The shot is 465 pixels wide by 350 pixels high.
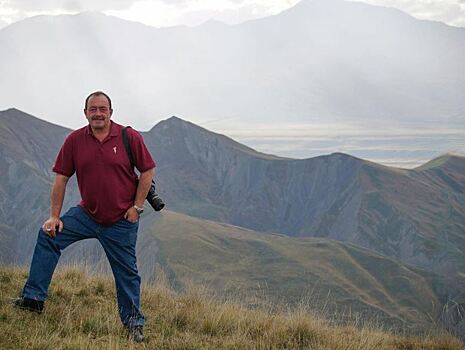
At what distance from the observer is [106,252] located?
5809mm

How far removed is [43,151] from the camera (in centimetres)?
18475

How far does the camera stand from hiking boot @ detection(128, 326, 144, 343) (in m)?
5.54

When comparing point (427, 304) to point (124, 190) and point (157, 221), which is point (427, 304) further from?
point (124, 190)

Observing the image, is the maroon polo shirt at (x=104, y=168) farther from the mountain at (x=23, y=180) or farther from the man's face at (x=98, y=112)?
the mountain at (x=23, y=180)

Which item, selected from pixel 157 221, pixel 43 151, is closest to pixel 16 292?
pixel 157 221

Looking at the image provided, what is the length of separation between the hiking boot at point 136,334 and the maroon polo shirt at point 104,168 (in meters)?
1.03

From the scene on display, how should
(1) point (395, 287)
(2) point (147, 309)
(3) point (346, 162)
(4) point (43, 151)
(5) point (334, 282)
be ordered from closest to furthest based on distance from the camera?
1. (2) point (147, 309)
2. (5) point (334, 282)
3. (1) point (395, 287)
4. (4) point (43, 151)
5. (3) point (346, 162)

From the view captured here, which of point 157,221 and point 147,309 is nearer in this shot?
point 147,309

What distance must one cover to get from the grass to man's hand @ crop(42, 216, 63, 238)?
80 cm

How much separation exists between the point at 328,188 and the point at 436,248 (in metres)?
53.9

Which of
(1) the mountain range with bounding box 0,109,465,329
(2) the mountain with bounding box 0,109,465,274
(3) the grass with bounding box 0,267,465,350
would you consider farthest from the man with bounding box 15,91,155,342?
(2) the mountain with bounding box 0,109,465,274

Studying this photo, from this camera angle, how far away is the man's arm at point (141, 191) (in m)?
5.72

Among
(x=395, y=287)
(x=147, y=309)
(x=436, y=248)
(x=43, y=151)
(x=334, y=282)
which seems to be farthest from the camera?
(x=43, y=151)

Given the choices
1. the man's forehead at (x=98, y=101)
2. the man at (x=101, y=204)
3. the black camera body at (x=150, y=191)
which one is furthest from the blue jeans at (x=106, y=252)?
the man's forehead at (x=98, y=101)
